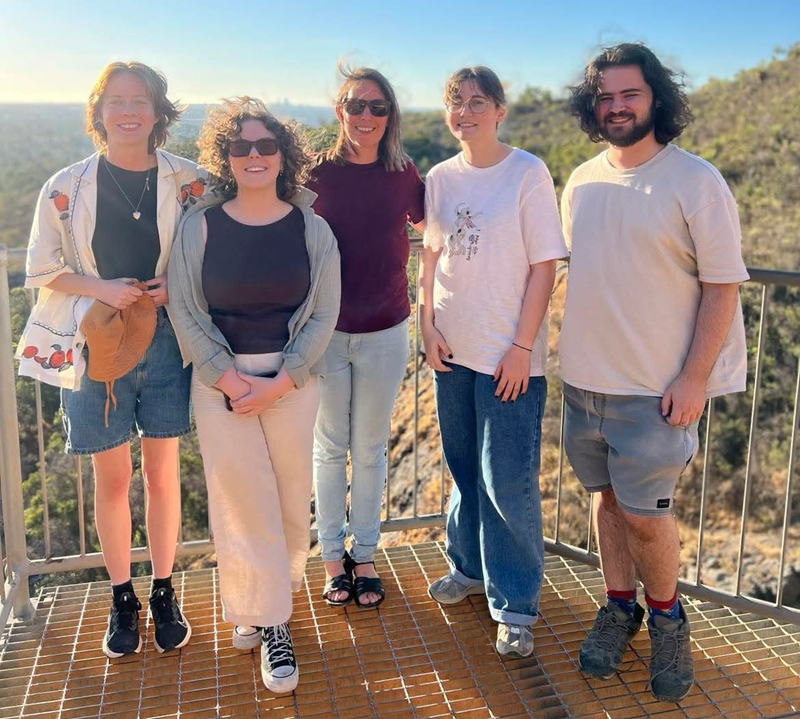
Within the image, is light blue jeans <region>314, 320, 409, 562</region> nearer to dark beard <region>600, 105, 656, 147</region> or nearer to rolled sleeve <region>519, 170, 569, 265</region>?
rolled sleeve <region>519, 170, 569, 265</region>

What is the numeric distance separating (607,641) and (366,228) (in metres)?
1.71

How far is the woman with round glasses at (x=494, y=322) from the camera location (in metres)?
2.73

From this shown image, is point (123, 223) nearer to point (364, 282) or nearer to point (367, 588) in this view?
point (364, 282)

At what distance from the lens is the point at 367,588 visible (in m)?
3.30

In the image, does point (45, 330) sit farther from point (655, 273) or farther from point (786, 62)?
point (786, 62)

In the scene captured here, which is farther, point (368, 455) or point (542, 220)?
point (368, 455)

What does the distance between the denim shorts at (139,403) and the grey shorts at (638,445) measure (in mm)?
1402

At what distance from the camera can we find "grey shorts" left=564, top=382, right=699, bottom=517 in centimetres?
255

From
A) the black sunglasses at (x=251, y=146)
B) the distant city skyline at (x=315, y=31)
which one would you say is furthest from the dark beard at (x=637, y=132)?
the distant city skyline at (x=315, y=31)

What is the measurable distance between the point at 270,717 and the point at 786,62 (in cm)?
2379

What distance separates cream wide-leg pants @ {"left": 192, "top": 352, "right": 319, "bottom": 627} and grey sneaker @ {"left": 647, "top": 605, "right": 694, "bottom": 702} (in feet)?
4.21

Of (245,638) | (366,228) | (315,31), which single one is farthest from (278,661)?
(315,31)

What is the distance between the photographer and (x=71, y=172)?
2.64 m

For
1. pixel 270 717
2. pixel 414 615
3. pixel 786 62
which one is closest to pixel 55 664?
pixel 270 717
